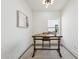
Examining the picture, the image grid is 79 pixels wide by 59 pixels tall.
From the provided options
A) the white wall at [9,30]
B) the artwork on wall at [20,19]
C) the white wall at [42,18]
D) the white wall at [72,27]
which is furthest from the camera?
the white wall at [42,18]

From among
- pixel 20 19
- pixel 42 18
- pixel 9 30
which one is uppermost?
pixel 42 18

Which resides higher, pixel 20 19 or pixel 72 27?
pixel 20 19

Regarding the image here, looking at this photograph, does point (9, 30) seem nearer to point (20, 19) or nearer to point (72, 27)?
point (20, 19)

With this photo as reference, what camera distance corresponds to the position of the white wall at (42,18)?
23.2ft

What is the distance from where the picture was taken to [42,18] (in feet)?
23.3

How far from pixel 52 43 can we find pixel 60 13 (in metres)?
2.38

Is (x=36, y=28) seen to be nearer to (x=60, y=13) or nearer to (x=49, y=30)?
(x=49, y=30)

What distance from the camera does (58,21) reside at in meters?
7.03

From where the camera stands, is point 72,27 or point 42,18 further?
point 42,18

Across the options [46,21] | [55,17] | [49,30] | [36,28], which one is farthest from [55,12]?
[36,28]

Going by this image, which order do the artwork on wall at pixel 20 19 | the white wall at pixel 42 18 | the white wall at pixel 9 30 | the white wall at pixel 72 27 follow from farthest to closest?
the white wall at pixel 42 18 < the white wall at pixel 72 27 < the artwork on wall at pixel 20 19 < the white wall at pixel 9 30

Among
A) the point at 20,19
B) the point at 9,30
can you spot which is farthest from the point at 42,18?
the point at 9,30

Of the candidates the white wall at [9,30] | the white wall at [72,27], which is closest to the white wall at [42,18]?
the white wall at [72,27]

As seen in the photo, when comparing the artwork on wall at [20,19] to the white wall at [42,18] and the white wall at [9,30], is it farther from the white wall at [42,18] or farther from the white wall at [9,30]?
the white wall at [42,18]
